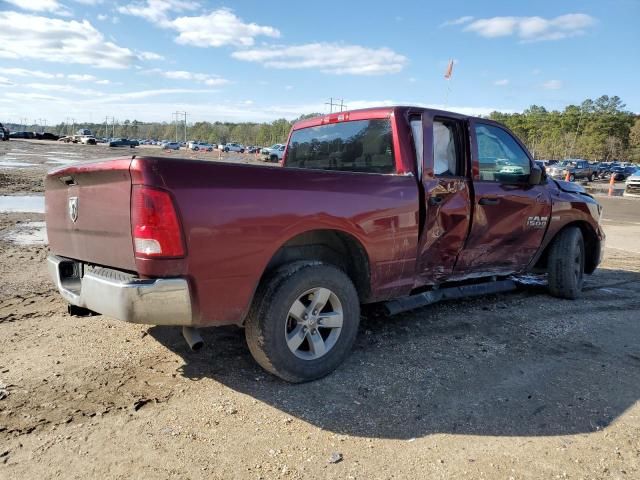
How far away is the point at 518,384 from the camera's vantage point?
11.3 ft

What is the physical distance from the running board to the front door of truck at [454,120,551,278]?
0.17 meters

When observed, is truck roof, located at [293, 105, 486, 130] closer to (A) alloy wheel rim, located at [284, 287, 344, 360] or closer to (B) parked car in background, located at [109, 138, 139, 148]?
(A) alloy wheel rim, located at [284, 287, 344, 360]

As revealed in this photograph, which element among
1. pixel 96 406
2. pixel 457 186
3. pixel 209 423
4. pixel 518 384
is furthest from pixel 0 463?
pixel 457 186

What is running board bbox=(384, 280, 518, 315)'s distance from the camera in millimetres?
4121

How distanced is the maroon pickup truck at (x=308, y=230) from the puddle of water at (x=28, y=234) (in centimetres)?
440

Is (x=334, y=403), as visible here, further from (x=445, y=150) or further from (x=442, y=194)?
(x=445, y=150)

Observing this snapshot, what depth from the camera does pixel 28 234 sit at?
797 cm

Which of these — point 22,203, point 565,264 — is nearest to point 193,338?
point 565,264

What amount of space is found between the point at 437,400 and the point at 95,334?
2.75m

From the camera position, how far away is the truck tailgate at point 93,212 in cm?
279

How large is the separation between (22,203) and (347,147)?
1009 centimetres

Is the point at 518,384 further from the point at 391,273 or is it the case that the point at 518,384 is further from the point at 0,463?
the point at 0,463

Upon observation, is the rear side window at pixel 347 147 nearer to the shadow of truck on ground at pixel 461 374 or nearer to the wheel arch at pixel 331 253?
the wheel arch at pixel 331 253

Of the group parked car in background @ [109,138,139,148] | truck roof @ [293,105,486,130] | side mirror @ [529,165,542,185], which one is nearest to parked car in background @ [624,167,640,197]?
side mirror @ [529,165,542,185]
